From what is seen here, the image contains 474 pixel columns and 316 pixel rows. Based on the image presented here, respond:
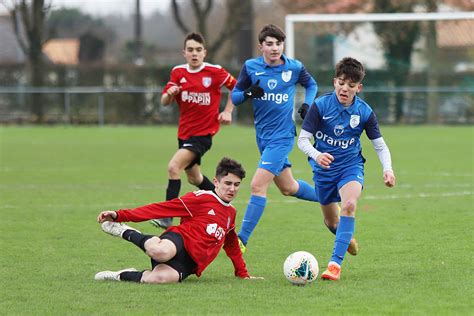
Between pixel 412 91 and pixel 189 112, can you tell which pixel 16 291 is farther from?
pixel 412 91

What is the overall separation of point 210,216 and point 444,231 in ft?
10.4

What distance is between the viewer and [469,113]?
2923 centimetres

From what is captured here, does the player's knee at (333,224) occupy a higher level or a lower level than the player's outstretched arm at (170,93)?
lower

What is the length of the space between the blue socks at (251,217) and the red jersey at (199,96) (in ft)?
7.58

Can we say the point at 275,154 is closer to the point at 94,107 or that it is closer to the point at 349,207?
the point at 349,207

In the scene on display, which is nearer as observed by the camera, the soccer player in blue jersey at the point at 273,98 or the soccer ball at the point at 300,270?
the soccer ball at the point at 300,270

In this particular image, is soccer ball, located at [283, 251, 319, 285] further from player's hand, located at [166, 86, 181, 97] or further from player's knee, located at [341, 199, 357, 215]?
player's hand, located at [166, 86, 181, 97]

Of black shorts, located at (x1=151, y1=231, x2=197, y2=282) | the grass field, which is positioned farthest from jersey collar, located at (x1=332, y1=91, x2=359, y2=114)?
black shorts, located at (x1=151, y1=231, x2=197, y2=282)

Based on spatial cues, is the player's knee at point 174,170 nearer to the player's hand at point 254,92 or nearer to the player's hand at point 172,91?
the player's hand at point 172,91

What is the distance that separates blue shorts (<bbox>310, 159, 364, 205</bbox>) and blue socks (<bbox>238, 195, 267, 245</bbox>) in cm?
87

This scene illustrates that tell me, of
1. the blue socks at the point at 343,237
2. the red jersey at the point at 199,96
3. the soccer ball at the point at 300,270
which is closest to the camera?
the soccer ball at the point at 300,270

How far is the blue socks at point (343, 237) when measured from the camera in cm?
736

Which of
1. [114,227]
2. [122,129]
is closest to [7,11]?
[122,129]

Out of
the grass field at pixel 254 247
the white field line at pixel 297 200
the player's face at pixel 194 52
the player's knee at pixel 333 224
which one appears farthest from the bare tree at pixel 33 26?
the player's knee at pixel 333 224
